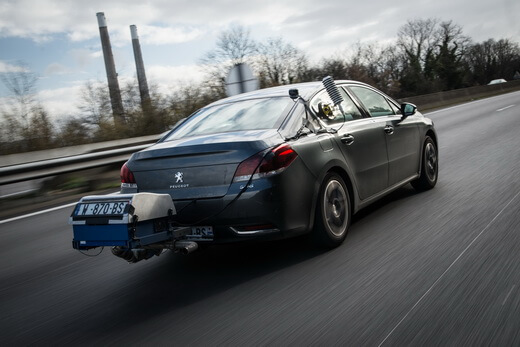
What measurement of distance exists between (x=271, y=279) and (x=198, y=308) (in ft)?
2.29

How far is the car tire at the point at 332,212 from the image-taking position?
15.3ft

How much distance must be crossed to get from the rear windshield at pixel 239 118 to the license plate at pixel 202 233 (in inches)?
38.4

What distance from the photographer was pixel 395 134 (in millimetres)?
6207

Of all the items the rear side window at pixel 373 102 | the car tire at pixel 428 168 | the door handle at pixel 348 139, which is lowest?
the car tire at pixel 428 168

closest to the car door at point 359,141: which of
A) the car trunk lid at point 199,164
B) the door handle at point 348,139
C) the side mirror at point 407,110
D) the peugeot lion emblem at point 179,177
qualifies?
the door handle at point 348,139

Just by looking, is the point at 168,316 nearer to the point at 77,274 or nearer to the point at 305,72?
the point at 77,274

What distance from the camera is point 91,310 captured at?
396cm

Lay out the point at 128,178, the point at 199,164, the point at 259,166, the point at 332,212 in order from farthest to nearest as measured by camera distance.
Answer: the point at 332,212 < the point at 128,178 < the point at 199,164 < the point at 259,166

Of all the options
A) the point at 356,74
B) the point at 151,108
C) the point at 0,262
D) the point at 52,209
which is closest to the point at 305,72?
the point at 356,74

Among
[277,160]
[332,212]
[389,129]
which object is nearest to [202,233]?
[277,160]

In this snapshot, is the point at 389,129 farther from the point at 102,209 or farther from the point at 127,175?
the point at 102,209

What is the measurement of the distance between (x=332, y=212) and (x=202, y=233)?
3.99 feet

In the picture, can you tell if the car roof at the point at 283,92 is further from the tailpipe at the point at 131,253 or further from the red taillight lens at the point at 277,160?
the tailpipe at the point at 131,253

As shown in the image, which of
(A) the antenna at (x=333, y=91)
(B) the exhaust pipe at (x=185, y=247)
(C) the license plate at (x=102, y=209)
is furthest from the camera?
(A) the antenna at (x=333, y=91)
